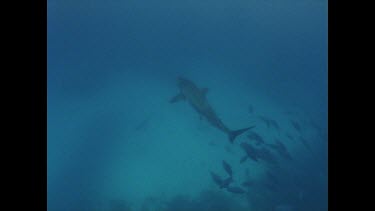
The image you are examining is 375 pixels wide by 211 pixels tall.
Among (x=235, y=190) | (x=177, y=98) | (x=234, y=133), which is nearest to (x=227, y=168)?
(x=235, y=190)

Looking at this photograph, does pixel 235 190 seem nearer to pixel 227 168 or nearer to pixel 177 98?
pixel 227 168

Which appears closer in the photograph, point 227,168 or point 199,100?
point 227,168

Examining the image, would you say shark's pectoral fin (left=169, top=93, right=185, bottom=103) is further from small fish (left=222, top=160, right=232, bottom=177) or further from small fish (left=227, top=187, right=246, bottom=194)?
small fish (left=227, top=187, right=246, bottom=194)

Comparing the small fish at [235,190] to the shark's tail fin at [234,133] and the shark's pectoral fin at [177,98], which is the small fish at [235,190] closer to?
the shark's tail fin at [234,133]

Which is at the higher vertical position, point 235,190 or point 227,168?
point 227,168

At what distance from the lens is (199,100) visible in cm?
506

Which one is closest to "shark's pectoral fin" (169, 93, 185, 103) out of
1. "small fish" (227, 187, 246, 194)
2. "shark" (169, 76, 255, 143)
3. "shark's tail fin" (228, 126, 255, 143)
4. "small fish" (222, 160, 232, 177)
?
"shark" (169, 76, 255, 143)

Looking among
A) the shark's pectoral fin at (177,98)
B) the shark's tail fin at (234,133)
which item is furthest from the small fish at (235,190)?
the shark's pectoral fin at (177,98)

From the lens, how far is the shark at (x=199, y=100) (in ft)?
16.4

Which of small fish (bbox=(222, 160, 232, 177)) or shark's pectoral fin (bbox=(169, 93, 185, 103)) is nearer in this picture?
small fish (bbox=(222, 160, 232, 177))

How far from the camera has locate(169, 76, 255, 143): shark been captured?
16.4 ft
